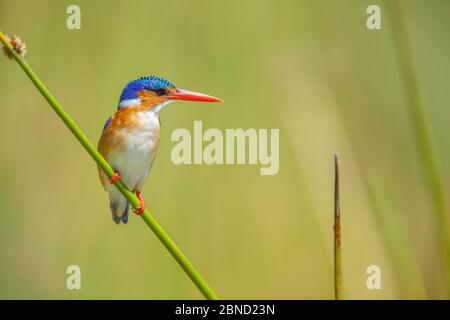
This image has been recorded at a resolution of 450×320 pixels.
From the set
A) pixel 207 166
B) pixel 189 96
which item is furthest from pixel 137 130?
pixel 207 166

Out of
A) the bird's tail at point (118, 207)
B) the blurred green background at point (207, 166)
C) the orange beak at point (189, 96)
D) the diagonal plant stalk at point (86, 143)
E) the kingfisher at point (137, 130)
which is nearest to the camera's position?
the diagonal plant stalk at point (86, 143)

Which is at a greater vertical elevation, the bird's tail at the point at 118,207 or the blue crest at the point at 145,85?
the blue crest at the point at 145,85

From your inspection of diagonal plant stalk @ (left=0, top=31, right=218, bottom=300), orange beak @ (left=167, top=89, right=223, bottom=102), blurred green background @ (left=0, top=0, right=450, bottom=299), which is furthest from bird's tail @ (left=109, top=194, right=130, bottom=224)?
diagonal plant stalk @ (left=0, top=31, right=218, bottom=300)

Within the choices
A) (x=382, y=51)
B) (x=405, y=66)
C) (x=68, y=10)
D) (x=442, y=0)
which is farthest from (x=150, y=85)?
→ (x=442, y=0)

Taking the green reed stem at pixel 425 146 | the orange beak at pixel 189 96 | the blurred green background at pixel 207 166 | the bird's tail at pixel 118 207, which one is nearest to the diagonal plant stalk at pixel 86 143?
the green reed stem at pixel 425 146

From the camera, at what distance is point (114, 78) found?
3.34 meters

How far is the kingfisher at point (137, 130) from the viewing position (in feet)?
8.36

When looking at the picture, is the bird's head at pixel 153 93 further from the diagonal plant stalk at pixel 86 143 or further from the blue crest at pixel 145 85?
the diagonal plant stalk at pixel 86 143

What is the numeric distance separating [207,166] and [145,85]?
1.10 meters

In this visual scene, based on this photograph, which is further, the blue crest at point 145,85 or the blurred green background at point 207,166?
the blurred green background at point 207,166

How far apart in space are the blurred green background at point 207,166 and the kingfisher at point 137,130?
0.66 meters

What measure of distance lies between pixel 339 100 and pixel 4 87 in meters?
2.07

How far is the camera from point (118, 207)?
287 centimetres

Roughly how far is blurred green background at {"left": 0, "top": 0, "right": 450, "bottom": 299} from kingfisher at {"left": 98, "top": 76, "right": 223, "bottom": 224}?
0.66 meters
